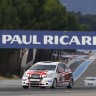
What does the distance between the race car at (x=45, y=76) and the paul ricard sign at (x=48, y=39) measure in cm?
673

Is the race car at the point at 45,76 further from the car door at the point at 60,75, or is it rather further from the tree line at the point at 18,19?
the tree line at the point at 18,19

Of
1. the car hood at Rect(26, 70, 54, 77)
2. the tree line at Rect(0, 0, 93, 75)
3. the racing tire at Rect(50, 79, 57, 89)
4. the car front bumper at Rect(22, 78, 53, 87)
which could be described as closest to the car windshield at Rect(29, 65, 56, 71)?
the car hood at Rect(26, 70, 54, 77)

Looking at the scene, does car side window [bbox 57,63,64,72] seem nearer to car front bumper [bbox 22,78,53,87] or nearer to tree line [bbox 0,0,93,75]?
car front bumper [bbox 22,78,53,87]

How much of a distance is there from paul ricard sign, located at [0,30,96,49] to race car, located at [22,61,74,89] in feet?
22.1

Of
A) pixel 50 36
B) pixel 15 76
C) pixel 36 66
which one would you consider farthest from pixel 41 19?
pixel 36 66

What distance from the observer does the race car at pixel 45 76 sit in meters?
30.3

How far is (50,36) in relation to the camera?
38.8 metres

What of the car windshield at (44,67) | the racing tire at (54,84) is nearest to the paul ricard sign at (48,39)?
the car windshield at (44,67)

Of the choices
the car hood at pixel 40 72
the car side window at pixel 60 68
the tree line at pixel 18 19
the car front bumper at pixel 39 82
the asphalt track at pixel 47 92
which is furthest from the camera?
the tree line at pixel 18 19

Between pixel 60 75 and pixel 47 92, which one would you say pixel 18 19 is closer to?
pixel 60 75

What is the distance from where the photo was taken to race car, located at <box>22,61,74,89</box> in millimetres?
30344

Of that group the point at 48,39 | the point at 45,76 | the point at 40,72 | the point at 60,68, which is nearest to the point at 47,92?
the point at 45,76

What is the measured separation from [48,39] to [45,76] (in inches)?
348

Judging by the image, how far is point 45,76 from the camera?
30344 mm
